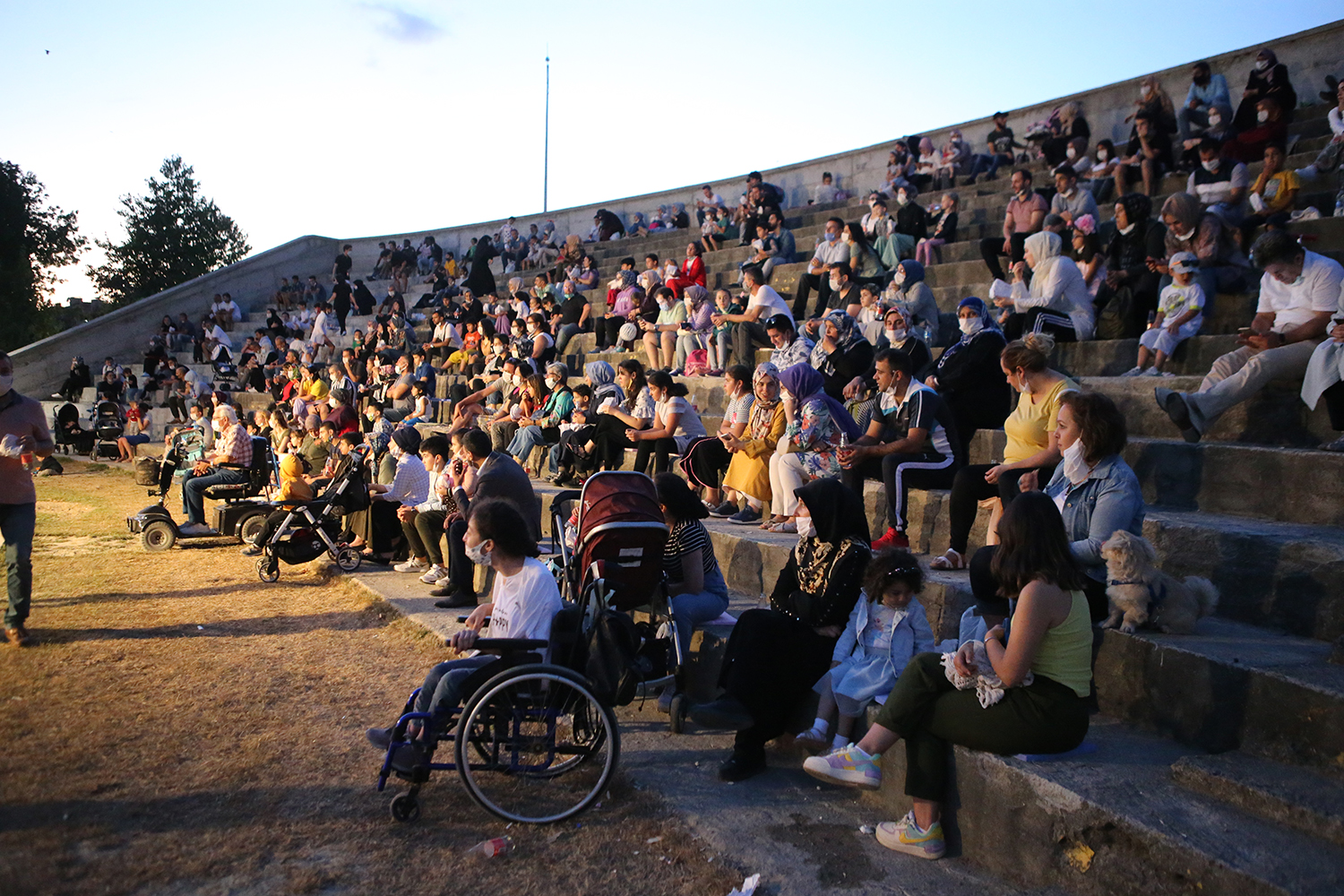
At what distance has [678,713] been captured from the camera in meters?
4.57

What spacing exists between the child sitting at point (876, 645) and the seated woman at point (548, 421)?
6.88 m

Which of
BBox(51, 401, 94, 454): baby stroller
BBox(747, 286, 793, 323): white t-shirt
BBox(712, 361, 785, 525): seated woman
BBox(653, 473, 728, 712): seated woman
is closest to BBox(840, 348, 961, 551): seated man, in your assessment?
BBox(712, 361, 785, 525): seated woman

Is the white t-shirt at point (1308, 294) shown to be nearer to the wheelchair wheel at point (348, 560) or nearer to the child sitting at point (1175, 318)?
the child sitting at point (1175, 318)

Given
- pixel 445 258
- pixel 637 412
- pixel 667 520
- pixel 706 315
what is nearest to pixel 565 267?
pixel 445 258

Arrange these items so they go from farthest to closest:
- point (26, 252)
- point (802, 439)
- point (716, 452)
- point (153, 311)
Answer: point (26, 252) < point (153, 311) < point (716, 452) < point (802, 439)

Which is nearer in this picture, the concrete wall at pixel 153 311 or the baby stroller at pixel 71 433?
the baby stroller at pixel 71 433

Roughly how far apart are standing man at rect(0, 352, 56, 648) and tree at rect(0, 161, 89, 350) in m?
33.8

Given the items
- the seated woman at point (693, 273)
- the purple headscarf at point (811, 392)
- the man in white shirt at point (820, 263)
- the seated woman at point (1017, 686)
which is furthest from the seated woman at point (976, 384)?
the seated woman at point (693, 273)

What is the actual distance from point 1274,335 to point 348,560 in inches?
293

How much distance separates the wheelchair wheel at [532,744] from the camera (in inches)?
148

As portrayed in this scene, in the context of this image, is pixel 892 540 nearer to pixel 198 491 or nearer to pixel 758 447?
pixel 758 447

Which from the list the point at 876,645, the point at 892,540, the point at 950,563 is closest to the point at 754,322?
the point at 892,540

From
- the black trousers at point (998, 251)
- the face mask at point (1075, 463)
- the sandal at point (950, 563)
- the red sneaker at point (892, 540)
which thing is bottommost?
the sandal at point (950, 563)

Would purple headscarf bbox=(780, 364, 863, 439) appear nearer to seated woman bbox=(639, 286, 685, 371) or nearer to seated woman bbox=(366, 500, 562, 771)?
seated woman bbox=(366, 500, 562, 771)
